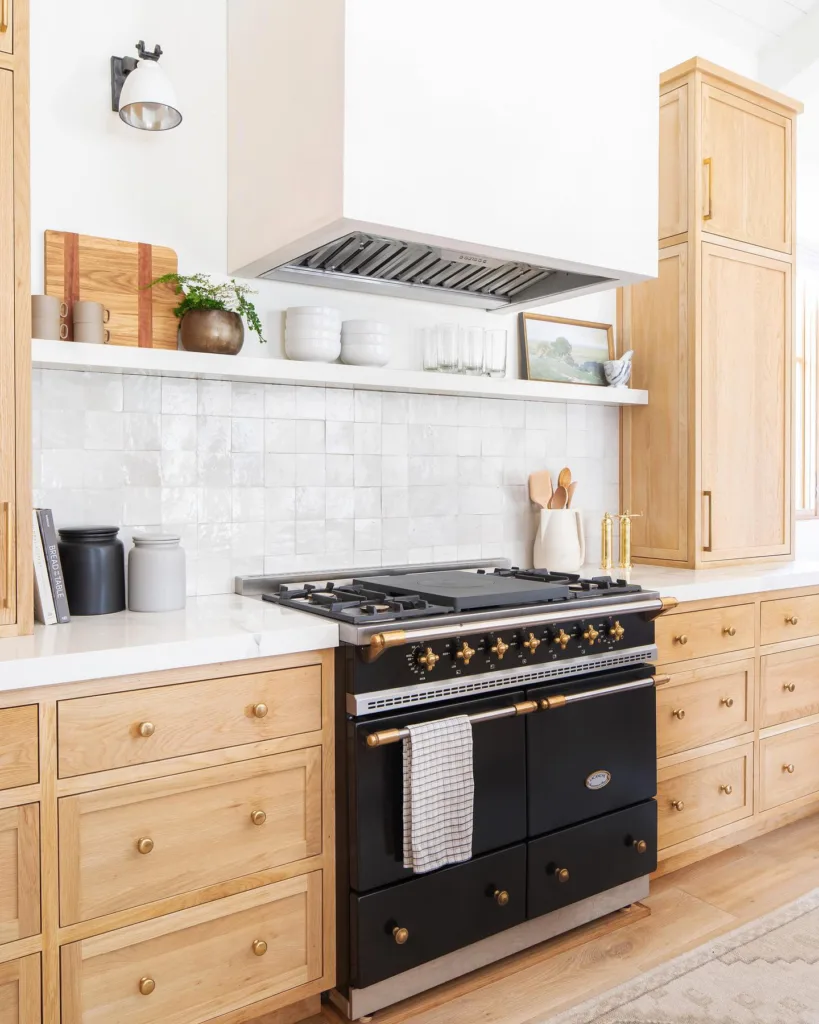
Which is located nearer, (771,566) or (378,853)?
(378,853)

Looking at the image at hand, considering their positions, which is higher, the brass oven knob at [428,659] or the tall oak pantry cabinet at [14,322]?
the tall oak pantry cabinet at [14,322]

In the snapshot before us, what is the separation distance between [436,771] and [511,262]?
4.66 feet

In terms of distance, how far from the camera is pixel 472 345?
8.89ft

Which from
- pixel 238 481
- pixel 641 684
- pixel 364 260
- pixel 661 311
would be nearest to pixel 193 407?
pixel 238 481

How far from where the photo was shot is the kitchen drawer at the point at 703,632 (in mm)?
2529

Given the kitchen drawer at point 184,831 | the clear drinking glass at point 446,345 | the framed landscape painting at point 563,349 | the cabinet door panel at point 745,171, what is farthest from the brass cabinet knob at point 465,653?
the cabinet door panel at point 745,171

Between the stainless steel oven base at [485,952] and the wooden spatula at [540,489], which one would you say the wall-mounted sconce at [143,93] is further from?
the stainless steel oven base at [485,952]

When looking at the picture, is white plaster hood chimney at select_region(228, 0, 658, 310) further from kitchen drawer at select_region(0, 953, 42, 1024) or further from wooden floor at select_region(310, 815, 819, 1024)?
wooden floor at select_region(310, 815, 819, 1024)

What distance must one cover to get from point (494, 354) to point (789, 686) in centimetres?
156

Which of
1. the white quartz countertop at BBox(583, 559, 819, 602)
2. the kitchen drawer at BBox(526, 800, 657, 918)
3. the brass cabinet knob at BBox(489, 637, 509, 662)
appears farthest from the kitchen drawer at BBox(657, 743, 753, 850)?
the brass cabinet knob at BBox(489, 637, 509, 662)

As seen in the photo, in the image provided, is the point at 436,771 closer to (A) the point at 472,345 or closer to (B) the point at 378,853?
(B) the point at 378,853

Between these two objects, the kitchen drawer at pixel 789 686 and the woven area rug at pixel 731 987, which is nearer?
the woven area rug at pixel 731 987

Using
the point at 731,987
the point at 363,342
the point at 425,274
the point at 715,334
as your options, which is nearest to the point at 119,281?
the point at 363,342

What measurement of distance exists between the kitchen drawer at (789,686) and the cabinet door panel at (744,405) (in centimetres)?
42
